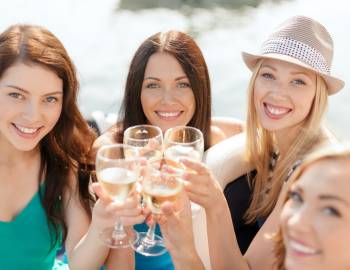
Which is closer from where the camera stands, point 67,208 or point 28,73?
point 28,73

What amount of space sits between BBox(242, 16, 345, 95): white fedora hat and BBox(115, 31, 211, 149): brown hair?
40 centimetres

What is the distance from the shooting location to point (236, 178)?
2.41 m

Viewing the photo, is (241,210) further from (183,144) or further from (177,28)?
(177,28)

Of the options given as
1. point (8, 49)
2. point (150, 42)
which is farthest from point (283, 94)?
point (8, 49)

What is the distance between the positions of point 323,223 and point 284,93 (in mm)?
1122

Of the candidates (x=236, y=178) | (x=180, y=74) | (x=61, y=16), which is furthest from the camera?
(x=61, y=16)

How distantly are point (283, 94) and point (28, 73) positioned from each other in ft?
3.79

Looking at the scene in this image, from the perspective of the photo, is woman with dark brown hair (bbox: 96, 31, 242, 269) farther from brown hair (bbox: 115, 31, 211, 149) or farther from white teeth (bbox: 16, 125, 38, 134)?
white teeth (bbox: 16, 125, 38, 134)

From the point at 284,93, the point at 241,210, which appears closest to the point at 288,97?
the point at 284,93

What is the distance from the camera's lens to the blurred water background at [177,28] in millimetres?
7699

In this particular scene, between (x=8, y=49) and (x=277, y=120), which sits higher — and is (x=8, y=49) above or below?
above

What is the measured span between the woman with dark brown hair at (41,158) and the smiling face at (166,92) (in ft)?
1.24

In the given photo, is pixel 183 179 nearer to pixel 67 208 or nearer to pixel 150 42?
pixel 67 208

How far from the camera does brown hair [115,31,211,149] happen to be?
260 cm
